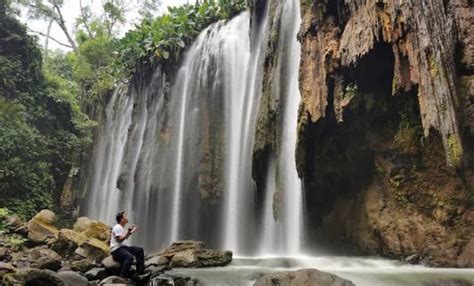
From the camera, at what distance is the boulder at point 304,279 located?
22.7ft

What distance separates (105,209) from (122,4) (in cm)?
1604

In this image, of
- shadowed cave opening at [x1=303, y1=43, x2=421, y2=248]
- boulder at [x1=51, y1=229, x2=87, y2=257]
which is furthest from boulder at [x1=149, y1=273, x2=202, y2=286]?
shadowed cave opening at [x1=303, y1=43, x2=421, y2=248]

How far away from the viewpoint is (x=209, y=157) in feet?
60.6

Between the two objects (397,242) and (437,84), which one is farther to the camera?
(397,242)

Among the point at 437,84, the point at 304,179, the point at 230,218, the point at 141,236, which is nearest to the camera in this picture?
the point at 437,84

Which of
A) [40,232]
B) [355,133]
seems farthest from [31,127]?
[355,133]

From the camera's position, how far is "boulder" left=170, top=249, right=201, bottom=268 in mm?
10266

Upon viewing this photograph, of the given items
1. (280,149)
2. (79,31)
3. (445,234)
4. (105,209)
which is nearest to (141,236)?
(105,209)

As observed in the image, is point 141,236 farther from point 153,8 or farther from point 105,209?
point 153,8

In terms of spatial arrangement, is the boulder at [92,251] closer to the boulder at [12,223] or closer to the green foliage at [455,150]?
the boulder at [12,223]

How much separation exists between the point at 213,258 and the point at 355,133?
6.08 m

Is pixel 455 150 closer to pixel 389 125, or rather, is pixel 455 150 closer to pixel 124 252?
pixel 389 125

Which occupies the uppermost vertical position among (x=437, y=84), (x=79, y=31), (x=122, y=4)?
(x=122, y=4)

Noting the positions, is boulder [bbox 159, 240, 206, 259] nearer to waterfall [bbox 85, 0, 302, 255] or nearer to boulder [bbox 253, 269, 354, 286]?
waterfall [bbox 85, 0, 302, 255]
